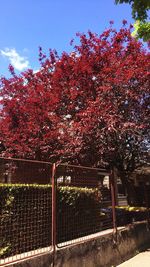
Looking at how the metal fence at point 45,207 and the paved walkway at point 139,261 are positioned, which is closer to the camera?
the metal fence at point 45,207

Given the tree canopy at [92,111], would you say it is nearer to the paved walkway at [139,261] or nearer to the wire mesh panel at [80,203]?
the wire mesh panel at [80,203]

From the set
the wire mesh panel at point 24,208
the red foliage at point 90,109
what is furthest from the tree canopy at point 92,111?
the wire mesh panel at point 24,208

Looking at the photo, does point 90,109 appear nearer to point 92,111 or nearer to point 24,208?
point 92,111

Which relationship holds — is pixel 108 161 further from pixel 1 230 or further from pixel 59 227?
pixel 1 230

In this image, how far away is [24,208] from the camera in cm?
615

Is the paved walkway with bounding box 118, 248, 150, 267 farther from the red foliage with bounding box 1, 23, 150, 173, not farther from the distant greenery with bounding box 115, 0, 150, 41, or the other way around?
the distant greenery with bounding box 115, 0, 150, 41

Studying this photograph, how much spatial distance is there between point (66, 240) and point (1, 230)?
192 cm

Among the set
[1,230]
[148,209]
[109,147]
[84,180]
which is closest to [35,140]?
[109,147]

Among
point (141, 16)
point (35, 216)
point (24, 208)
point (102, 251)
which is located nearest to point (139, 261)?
point (102, 251)

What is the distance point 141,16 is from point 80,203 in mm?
4327

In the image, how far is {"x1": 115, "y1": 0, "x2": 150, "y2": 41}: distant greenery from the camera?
585 centimetres

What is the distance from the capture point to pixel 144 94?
11.2m

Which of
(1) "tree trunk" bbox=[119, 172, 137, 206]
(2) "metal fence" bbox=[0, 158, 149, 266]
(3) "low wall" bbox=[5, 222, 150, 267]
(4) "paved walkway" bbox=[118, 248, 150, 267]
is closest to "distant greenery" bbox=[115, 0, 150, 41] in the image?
(2) "metal fence" bbox=[0, 158, 149, 266]

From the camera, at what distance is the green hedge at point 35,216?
577cm
